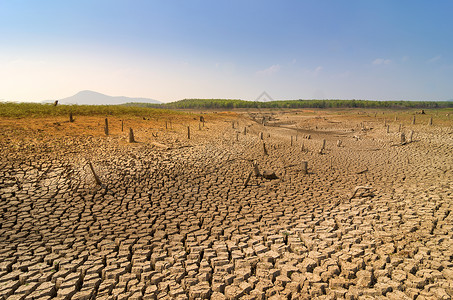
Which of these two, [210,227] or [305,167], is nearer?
[210,227]

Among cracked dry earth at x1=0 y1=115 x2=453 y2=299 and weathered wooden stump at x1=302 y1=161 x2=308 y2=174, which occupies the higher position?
weathered wooden stump at x1=302 y1=161 x2=308 y2=174

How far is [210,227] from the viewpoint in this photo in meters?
6.16

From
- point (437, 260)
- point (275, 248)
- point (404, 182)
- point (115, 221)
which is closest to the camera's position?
point (437, 260)

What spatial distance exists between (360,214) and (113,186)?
787 cm

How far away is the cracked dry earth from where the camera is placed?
4.12 metres

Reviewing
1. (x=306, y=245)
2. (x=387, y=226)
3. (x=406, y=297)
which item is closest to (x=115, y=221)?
(x=306, y=245)

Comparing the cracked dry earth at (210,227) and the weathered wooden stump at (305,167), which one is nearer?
the cracked dry earth at (210,227)

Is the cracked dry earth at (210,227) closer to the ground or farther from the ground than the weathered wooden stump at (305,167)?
closer to the ground

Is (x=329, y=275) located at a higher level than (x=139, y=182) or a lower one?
lower

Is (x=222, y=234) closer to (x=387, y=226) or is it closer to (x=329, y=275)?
(x=329, y=275)

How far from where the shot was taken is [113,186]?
8.23 metres

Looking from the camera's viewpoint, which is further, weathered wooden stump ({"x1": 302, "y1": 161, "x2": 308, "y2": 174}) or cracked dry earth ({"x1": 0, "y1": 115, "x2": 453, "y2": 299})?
weathered wooden stump ({"x1": 302, "y1": 161, "x2": 308, "y2": 174})

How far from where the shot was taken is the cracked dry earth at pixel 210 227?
4117mm

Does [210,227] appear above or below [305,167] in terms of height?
below
